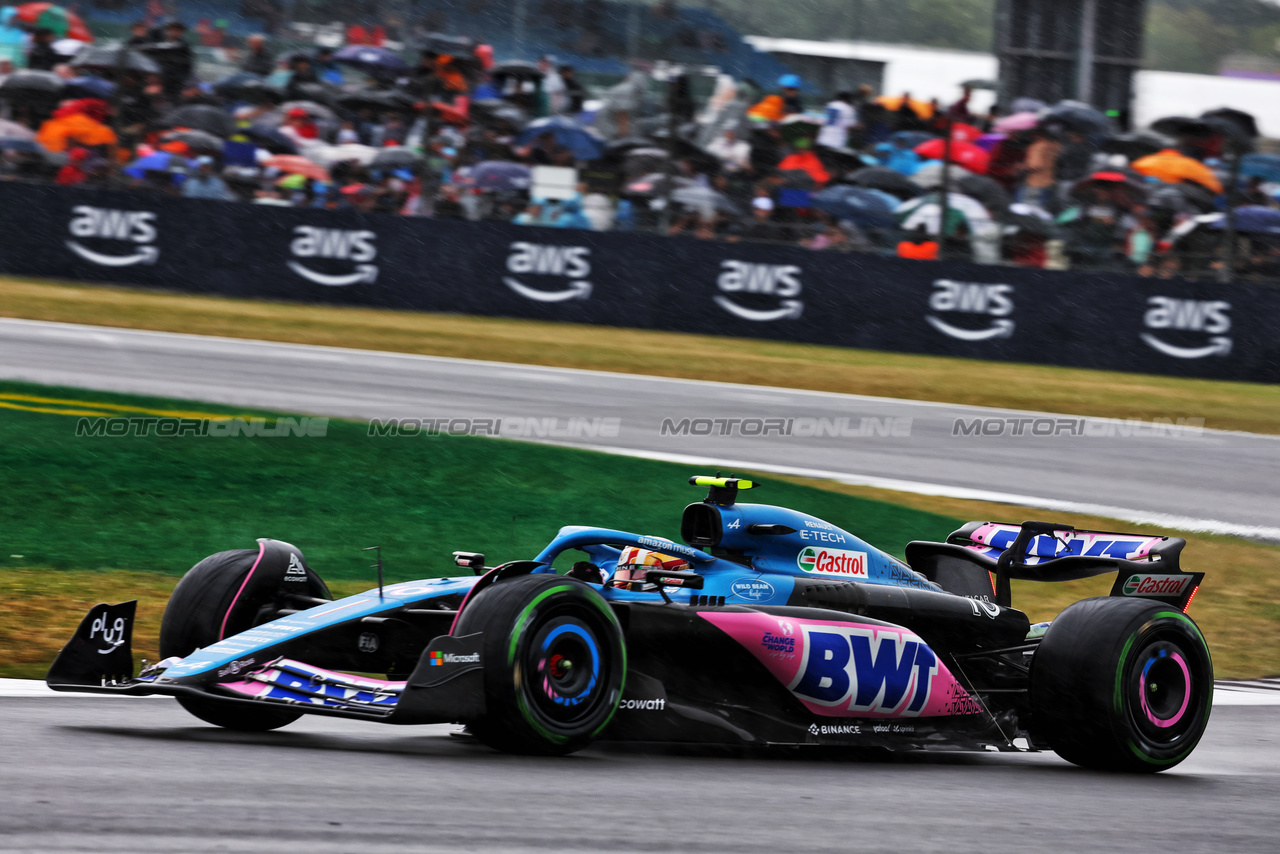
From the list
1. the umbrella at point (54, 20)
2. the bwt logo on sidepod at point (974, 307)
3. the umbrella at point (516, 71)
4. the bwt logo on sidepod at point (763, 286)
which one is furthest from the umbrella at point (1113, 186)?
the umbrella at point (54, 20)

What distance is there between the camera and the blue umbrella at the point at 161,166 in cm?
2027

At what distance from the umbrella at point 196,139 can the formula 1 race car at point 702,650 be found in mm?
16003

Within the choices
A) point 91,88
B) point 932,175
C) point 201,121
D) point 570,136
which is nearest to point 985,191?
point 932,175

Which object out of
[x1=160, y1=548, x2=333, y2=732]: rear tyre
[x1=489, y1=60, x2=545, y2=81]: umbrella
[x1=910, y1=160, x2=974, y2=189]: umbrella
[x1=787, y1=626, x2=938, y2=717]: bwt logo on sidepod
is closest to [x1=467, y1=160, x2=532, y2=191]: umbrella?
[x1=489, y1=60, x2=545, y2=81]: umbrella

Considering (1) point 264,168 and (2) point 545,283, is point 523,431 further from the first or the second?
(1) point 264,168

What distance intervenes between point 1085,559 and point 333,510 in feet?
16.5

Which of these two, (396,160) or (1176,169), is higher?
(1176,169)

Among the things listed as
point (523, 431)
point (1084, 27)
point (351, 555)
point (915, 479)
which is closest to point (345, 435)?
point (523, 431)

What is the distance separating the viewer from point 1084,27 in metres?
27.4

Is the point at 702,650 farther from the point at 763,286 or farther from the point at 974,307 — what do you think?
the point at 974,307

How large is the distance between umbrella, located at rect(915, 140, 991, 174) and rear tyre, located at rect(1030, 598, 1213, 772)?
15936 millimetres

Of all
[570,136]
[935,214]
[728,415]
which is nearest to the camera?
[728,415]

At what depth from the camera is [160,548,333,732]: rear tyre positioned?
521 cm

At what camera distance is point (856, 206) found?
806 inches
